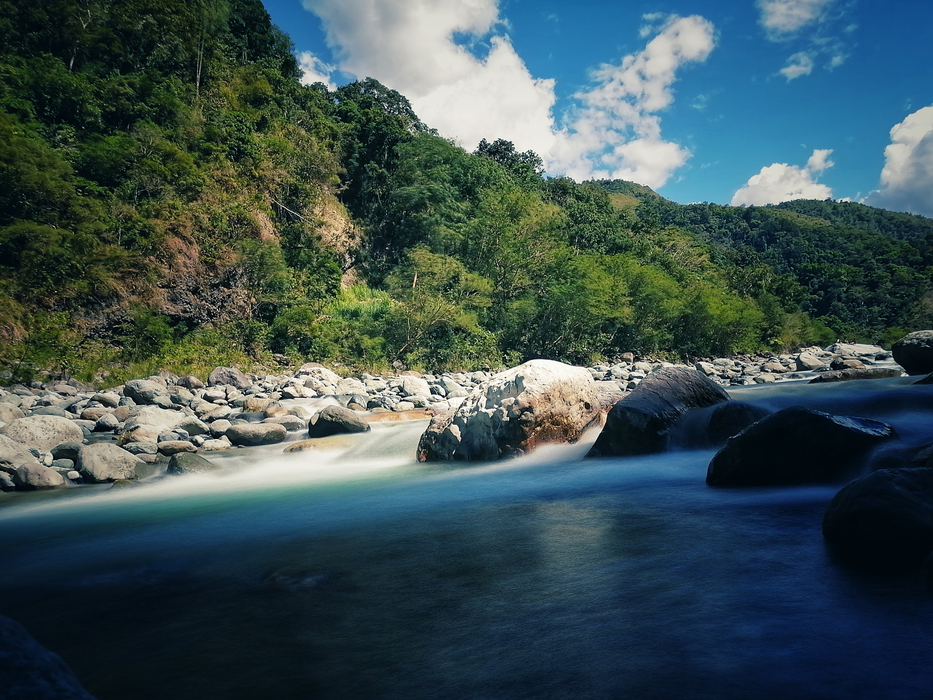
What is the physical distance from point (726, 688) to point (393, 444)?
9318mm

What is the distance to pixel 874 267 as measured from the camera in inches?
2603

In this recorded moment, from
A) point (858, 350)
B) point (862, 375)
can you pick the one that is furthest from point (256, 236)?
point (858, 350)

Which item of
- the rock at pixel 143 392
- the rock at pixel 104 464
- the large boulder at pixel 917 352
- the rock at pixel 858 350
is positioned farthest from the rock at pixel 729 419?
the rock at pixel 858 350

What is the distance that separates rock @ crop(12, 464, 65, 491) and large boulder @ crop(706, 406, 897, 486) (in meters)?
9.79

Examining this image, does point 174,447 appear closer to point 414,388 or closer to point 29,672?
point 414,388

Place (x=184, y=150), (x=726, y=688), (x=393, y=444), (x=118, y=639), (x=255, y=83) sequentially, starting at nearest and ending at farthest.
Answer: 1. (x=726, y=688)
2. (x=118, y=639)
3. (x=393, y=444)
4. (x=184, y=150)
5. (x=255, y=83)

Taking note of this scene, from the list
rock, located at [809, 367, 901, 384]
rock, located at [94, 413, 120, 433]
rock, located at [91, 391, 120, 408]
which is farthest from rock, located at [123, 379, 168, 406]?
rock, located at [809, 367, 901, 384]

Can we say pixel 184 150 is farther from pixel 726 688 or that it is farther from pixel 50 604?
pixel 726 688

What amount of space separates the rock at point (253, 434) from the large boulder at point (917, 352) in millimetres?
14991

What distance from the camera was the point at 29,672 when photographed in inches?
79.5

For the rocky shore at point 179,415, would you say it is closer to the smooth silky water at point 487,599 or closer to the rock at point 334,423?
the rock at point 334,423

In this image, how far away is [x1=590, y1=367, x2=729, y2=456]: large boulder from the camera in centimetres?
812

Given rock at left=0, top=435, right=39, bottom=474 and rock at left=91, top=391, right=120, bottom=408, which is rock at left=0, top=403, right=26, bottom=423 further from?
rock at left=0, top=435, right=39, bottom=474

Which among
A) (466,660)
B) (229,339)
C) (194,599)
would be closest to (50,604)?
(194,599)
